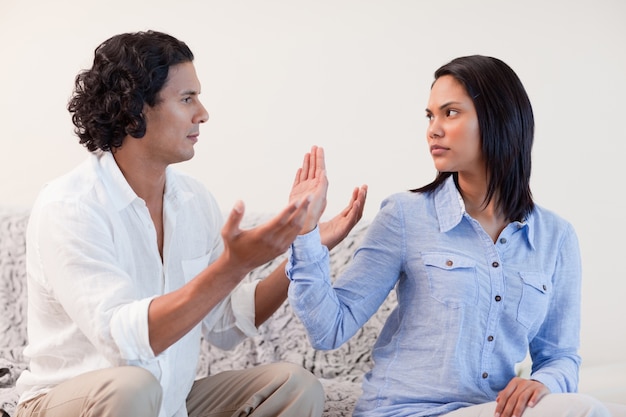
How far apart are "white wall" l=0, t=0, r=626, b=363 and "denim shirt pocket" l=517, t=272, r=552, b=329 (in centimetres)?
105

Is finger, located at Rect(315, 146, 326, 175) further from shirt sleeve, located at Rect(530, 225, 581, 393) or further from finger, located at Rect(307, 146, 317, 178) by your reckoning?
shirt sleeve, located at Rect(530, 225, 581, 393)

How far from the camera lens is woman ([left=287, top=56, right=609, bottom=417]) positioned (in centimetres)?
167

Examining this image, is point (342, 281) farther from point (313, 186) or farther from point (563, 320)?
point (563, 320)

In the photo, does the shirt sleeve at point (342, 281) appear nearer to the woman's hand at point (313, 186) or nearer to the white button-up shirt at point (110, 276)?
the woman's hand at point (313, 186)

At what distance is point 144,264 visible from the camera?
1.75m

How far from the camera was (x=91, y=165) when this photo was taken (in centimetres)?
176

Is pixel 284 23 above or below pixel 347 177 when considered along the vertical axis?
above

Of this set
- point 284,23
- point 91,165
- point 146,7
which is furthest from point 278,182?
point 91,165

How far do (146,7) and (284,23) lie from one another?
468 millimetres

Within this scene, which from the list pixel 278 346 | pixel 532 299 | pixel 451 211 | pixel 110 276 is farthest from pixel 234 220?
pixel 278 346

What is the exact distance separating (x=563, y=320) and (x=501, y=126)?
16.2 inches

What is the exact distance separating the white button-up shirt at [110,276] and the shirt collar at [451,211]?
427 mm

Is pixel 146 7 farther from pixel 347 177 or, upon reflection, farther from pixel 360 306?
pixel 360 306

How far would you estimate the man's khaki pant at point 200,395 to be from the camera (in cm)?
149
